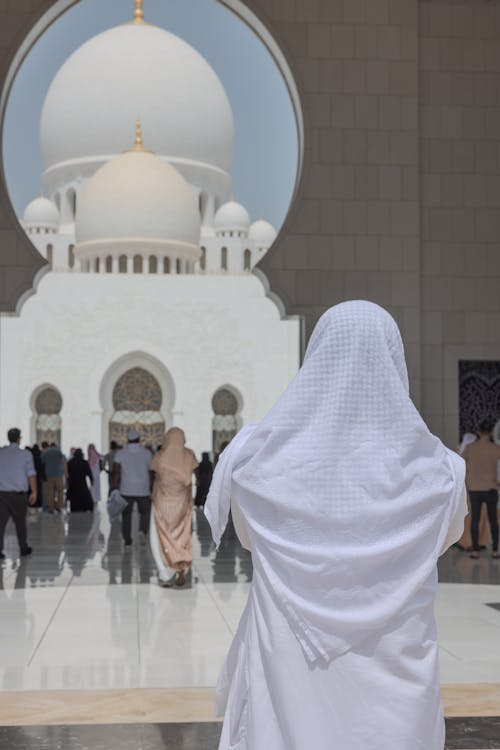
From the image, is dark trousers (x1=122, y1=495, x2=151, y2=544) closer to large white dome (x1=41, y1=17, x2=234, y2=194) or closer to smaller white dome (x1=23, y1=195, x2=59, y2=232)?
large white dome (x1=41, y1=17, x2=234, y2=194)

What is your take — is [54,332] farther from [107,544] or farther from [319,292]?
[319,292]

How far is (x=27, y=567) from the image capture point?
8.02m

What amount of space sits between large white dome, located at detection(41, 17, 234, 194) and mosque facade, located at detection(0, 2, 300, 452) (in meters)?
0.05

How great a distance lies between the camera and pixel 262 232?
43250mm

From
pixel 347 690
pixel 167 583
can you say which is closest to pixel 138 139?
pixel 167 583

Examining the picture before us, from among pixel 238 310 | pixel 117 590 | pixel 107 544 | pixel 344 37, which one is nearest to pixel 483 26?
pixel 344 37

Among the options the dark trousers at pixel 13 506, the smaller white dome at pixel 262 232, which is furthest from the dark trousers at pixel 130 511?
the smaller white dome at pixel 262 232

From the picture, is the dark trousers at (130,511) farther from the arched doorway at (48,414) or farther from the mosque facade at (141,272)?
the arched doorway at (48,414)

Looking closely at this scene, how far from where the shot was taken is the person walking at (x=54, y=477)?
14203mm

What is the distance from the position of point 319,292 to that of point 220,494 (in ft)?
17.3

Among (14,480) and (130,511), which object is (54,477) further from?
(14,480)

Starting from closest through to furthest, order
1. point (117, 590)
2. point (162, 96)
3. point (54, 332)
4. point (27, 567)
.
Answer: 1. point (117, 590)
2. point (27, 567)
3. point (54, 332)
4. point (162, 96)

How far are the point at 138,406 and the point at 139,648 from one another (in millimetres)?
25662

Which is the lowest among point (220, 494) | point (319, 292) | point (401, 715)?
point (401, 715)
